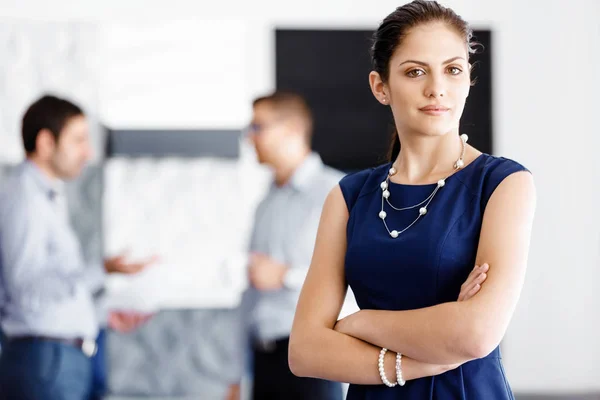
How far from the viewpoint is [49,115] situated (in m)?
4.71

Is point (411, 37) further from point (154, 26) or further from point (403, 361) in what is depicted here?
point (154, 26)

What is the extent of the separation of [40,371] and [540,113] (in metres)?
3.16

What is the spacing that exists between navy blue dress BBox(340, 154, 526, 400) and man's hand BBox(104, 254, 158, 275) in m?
3.06

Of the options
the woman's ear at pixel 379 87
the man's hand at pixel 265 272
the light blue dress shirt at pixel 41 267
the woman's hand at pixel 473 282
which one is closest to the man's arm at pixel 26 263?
the light blue dress shirt at pixel 41 267

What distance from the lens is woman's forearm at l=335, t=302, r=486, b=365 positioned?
1627 millimetres

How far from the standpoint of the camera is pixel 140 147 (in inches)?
186

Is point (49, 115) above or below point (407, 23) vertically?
below

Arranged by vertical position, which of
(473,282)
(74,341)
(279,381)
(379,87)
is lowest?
(279,381)

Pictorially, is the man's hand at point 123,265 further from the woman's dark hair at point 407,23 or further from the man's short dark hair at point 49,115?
the woman's dark hair at point 407,23

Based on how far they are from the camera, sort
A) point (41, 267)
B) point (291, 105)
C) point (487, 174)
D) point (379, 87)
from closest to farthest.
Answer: point (487, 174) < point (379, 87) < point (41, 267) < point (291, 105)

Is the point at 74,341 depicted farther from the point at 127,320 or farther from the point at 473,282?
the point at 473,282

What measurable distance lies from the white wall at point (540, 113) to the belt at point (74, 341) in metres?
1.27

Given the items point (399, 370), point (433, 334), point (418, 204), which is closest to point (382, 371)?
point (399, 370)

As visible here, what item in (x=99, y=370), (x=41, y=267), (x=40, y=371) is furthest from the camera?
(x=99, y=370)
